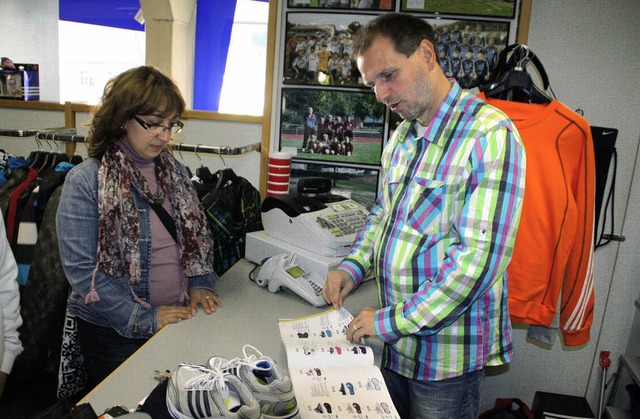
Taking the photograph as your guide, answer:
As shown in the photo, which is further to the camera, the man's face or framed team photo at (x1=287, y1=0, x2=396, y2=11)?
framed team photo at (x1=287, y1=0, x2=396, y2=11)

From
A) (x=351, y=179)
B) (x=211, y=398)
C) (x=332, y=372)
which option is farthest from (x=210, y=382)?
(x=351, y=179)

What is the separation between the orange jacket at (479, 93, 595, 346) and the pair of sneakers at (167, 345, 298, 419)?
116 cm

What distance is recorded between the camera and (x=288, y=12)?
8.08 feet

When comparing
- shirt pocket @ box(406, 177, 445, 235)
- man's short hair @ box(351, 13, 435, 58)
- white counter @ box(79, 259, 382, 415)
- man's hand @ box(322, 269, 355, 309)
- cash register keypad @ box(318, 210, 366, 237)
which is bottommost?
white counter @ box(79, 259, 382, 415)

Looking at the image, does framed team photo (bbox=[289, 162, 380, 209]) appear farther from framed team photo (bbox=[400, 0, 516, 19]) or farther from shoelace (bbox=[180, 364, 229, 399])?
shoelace (bbox=[180, 364, 229, 399])

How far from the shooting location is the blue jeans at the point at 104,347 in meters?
1.61

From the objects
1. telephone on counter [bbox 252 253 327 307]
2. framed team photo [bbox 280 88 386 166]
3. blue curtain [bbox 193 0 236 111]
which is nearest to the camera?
telephone on counter [bbox 252 253 327 307]

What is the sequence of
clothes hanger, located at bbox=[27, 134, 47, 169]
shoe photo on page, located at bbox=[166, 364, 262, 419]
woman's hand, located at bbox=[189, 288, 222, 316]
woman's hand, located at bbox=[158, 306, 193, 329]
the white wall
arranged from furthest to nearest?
the white wall
clothes hanger, located at bbox=[27, 134, 47, 169]
woman's hand, located at bbox=[189, 288, 222, 316]
woman's hand, located at bbox=[158, 306, 193, 329]
shoe photo on page, located at bbox=[166, 364, 262, 419]

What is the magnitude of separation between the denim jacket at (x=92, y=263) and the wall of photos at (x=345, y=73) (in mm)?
1148

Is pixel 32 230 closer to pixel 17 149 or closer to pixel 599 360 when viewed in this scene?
pixel 17 149

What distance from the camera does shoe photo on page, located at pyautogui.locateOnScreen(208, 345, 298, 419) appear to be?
102cm

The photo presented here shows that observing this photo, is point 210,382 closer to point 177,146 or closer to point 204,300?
point 204,300

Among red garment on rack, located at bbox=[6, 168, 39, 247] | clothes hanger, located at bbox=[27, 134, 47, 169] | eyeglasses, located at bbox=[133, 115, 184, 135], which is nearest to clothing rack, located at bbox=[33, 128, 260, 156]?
clothes hanger, located at bbox=[27, 134, 47, 169]

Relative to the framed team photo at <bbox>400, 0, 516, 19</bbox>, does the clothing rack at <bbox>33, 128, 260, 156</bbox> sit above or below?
below
